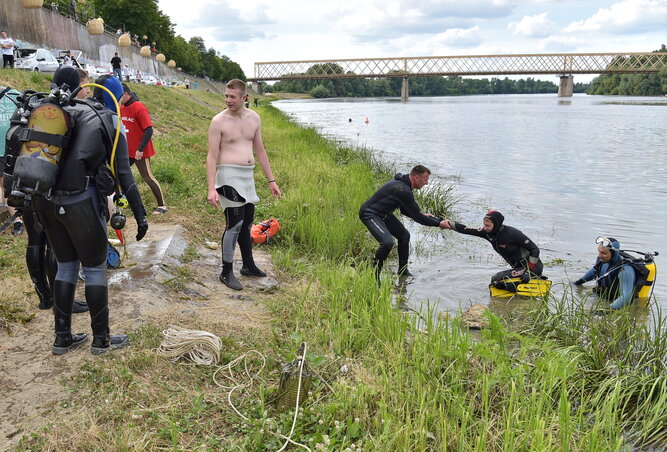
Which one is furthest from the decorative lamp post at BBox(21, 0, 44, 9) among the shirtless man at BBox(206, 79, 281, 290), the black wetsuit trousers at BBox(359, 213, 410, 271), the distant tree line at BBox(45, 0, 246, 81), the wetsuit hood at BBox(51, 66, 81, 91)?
the wetsuit hood at BBox(51, 66, 81, 91)

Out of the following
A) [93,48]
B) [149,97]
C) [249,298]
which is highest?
[93,48]

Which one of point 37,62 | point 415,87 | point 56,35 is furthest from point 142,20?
point 415,87

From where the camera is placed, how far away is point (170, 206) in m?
8.27

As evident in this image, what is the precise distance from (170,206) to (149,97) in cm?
1731

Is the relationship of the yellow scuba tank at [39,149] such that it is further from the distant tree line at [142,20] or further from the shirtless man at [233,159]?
the distant tree line at [142,20]

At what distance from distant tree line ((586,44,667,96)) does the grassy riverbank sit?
99.2 meters

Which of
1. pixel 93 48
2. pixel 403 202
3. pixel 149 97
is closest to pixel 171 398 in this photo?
pixel 403 202

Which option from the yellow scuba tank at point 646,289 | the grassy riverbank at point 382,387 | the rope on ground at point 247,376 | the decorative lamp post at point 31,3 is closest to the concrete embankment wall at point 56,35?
the decorative lamp post at point 31,3

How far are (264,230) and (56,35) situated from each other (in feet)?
109

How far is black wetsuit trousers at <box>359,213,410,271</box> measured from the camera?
7.02m

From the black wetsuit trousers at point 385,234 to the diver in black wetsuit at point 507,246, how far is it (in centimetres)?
77

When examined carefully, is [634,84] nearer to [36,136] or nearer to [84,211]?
[84,211]

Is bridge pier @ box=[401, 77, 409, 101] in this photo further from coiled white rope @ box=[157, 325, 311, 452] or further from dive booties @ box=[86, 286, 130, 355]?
dive booties @ box=[86, 286, 130, 355]

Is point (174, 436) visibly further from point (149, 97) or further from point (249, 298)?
point (149, 97)
